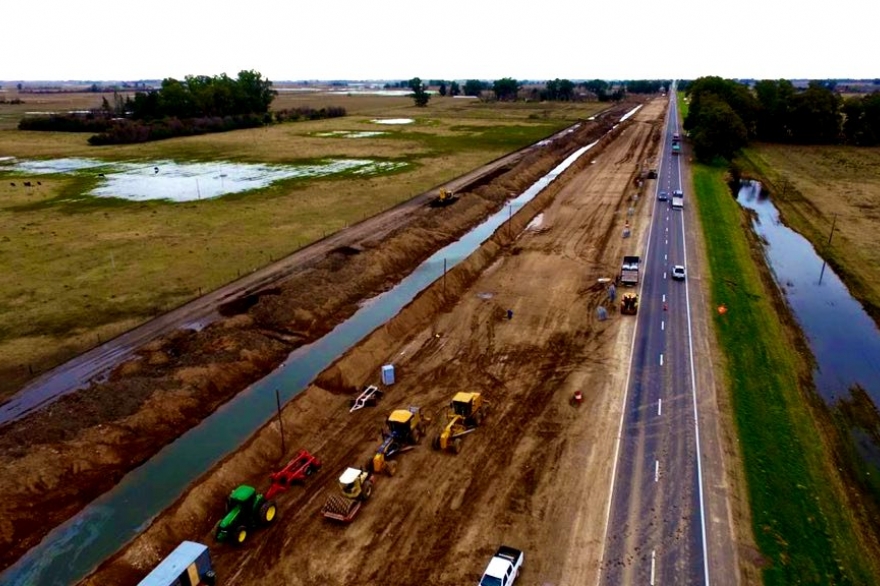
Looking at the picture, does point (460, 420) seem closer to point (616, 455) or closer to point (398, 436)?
point (398, 436)

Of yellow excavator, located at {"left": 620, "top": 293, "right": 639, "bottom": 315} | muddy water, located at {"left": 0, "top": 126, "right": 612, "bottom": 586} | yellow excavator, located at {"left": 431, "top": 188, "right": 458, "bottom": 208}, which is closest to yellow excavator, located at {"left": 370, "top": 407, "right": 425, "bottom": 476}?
muddy water, located at {"left": 0, "top": 126, "right": 612, "bottom": 586}

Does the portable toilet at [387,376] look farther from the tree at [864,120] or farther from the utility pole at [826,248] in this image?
the tree at [864,120]

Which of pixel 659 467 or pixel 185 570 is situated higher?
pixel 185 570

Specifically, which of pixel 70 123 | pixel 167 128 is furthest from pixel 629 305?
pixel 70 123

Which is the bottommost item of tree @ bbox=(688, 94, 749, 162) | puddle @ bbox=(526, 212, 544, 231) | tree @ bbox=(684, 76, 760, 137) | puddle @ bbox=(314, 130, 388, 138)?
puddle @ bbox=(526, 212, 544, 231)

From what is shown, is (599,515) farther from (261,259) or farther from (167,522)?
(261,259)

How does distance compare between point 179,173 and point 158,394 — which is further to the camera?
point 179,173

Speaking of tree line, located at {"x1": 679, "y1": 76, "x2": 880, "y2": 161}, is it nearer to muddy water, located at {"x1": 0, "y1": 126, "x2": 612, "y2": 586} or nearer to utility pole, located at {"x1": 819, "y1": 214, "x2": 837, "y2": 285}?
utility pole, located at {"x1": 819, "y1": 214, "x2": 837, "y2": 285}
